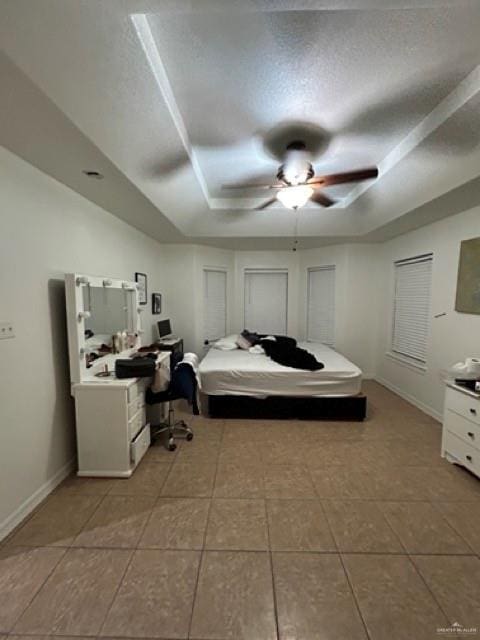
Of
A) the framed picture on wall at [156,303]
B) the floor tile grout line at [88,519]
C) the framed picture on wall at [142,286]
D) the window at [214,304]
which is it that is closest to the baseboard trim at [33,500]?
the floor tile grout line at [88,519]

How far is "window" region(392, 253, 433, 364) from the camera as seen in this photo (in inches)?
159

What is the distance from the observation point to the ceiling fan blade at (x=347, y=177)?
2.29 meters

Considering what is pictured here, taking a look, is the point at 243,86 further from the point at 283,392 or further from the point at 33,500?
the point at 33,500

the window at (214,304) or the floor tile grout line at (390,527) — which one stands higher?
the window at (214,304)

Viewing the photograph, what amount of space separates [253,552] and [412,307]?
382cm

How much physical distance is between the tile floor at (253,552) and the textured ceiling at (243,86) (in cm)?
244

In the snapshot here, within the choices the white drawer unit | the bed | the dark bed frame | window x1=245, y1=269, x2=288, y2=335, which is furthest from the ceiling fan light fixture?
window x1=245, y1=269, x2=288, y2=335

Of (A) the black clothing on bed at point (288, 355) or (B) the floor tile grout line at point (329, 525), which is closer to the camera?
(B) the floor tile grout line at point (329, 525)

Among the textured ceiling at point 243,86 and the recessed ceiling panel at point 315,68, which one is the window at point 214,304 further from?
the recessed ceiling panel at point 315,68

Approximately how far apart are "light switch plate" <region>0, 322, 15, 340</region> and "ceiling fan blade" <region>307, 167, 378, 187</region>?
2.40 metres

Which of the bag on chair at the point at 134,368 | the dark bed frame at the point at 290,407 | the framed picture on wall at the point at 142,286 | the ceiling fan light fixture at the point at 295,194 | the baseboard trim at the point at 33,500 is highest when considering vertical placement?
the ceiling fan light fixture at the point at 295,194

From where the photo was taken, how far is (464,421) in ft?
8.46

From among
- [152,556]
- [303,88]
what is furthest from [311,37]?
[152,556]

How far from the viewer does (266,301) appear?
612 cm
